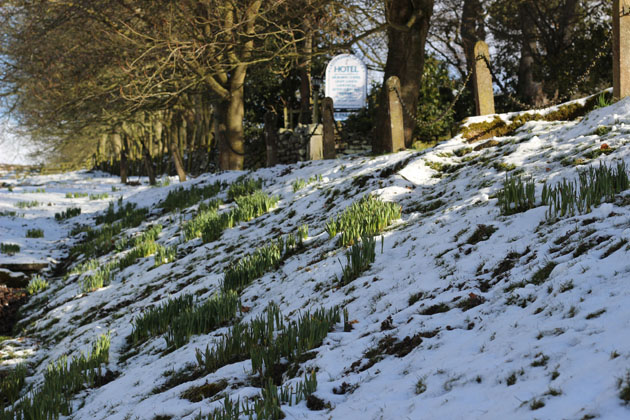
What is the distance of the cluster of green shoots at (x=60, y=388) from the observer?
2957 millimetres

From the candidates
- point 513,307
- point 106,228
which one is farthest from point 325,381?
point 106,228

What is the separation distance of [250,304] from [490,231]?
1.91 m

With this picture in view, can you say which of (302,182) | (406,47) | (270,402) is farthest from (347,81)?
(270,402)

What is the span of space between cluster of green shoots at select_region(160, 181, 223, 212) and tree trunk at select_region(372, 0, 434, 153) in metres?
3.31

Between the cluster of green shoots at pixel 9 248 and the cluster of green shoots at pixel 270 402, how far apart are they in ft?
24.2

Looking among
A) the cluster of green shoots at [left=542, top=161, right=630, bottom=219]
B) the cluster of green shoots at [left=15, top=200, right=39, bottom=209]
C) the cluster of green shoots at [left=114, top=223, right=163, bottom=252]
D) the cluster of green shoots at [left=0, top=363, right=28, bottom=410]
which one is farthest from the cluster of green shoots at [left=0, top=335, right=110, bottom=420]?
the cluster of green shoots at [left=15, top=200, right=39, bottom=209]

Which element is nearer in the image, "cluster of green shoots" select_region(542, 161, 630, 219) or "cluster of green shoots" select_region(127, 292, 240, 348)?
"cluster of green shoots" select_region(542, 161, 630, 219)

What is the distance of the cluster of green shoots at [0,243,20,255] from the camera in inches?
327

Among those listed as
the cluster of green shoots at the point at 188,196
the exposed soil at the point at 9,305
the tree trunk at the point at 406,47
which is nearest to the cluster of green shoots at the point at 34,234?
the cluster of green shoots at the point at 188,196

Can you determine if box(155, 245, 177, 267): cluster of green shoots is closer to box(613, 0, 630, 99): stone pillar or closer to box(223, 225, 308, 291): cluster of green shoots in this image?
box(223, 225, 308, 291): cluster of green shoots

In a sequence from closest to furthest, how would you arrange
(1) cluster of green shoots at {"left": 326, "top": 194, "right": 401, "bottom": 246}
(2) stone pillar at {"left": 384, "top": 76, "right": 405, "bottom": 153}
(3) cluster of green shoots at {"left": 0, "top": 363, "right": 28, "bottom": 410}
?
(3) cluster of green shoots at {"left": 0, "top": 363, "right": 28, "bottom": 410} < (1) cluster of green shoots at {"left": 326, "top": 194, "right": 401, "bottom": 246} < (2) stone pillar at {"left": 384, "top": 76, "right": 405, "bottom": 153}

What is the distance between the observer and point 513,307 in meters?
2.52

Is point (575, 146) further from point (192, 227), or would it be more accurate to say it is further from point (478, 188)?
point (192, 227)

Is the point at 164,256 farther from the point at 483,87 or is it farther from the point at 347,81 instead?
the point at 347,81
